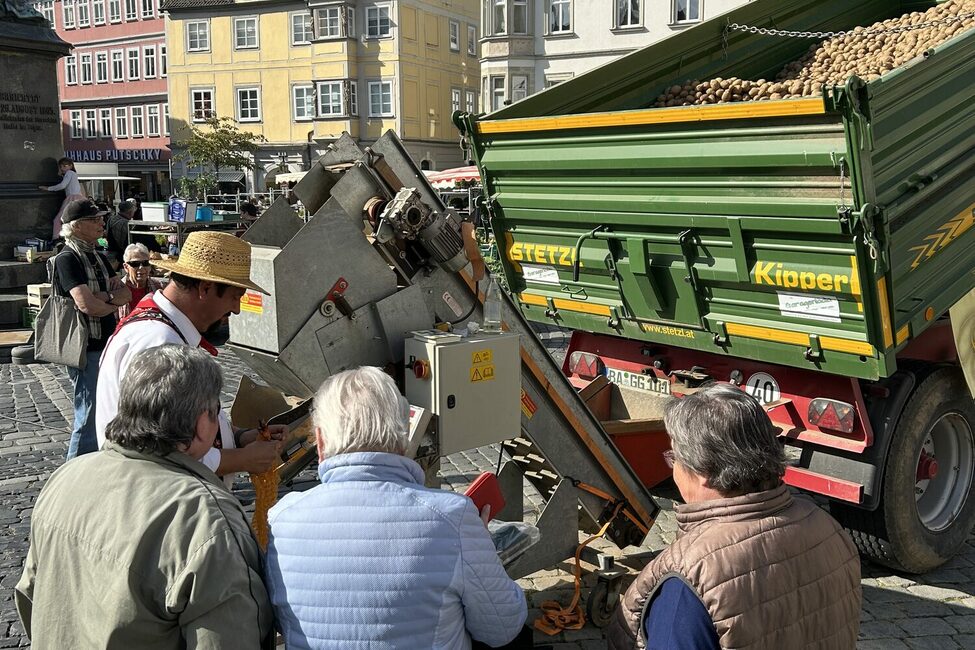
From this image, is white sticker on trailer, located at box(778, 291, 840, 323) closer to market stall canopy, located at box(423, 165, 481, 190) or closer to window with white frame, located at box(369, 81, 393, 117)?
market stall canopy, located at box(423, 165, 481, 190)

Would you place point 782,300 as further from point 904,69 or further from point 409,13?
point 409,13

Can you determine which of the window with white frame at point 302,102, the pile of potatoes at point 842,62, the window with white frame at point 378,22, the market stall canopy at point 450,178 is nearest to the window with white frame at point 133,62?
the window with white frame at point 302,102

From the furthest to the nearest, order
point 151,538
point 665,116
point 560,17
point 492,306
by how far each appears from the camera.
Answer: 1. point 560,17
2. point 665,116
3. point 492,306
4. point 151,538

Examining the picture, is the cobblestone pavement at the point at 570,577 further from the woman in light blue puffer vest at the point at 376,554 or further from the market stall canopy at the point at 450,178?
the market stall canopy at the point at 450,178

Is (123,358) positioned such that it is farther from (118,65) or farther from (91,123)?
(91,123)

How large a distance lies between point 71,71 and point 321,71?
22199 millimetres

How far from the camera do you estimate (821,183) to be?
4375mm

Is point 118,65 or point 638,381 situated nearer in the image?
point 638,381

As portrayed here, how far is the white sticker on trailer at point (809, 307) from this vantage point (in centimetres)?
454

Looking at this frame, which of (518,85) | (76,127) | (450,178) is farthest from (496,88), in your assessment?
(76,127)

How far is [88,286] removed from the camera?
618 centimetres

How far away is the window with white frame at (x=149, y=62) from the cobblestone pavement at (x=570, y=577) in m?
52.6

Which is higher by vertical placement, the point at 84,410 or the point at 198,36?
the point at 198,36

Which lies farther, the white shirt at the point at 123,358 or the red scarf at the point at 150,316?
the red scarf at the point at 150,316
